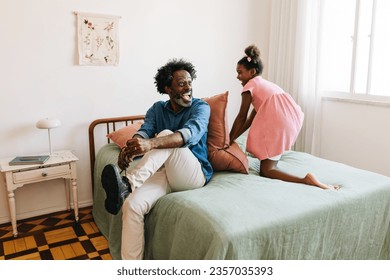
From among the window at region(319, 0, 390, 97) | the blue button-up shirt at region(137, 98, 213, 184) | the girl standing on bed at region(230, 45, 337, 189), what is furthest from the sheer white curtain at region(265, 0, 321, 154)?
the blue button-up shirt at region(137, 98, 213, 184)

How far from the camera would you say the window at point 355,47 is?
10.0ft

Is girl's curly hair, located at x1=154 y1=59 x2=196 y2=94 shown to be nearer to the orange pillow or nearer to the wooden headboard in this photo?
the orange pillow

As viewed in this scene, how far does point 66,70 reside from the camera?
9.48 ft

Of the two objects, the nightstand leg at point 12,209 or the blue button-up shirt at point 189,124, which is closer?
the blue button-up shirt at point 189,124

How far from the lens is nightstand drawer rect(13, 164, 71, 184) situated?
2.53 m

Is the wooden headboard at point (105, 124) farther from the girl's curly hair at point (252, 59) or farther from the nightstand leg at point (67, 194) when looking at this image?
the girl's curly hair at point (252, 59)

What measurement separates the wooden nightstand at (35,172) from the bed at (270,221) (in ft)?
1.98

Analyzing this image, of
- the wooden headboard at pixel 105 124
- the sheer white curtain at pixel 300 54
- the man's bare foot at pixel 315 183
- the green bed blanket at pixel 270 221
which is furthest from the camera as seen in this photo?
the sheer white curtain at pixel 300 54

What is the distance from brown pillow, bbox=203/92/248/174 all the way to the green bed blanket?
8cm

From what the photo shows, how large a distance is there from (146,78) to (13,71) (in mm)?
1095

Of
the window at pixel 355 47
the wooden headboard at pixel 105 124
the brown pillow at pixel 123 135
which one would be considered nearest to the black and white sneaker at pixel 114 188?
the brown pillow at pixel 123 135

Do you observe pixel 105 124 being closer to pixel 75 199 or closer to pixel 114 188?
pixel 75 199

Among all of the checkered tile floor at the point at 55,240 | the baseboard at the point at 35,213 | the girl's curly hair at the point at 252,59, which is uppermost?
the girl's curly hair at the point at 252,59
